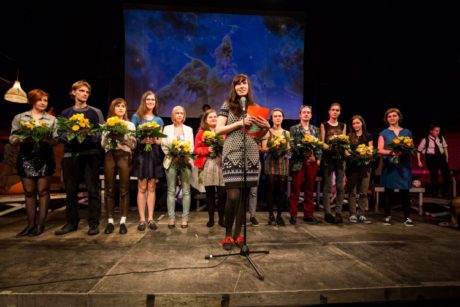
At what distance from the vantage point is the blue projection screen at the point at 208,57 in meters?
8.36

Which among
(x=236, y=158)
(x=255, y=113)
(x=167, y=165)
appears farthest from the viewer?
(x=167, y=165)

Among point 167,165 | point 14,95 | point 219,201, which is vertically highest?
point 14,95

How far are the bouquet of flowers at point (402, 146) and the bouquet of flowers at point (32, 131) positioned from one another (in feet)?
17.3

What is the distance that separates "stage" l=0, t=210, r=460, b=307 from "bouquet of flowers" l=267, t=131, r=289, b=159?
1236mm

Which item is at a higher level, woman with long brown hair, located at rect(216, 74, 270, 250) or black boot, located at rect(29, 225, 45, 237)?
woman with long brown hair, located at rect(216, 74, 270, 250)

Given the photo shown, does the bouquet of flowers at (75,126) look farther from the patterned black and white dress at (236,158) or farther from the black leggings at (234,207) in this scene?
the black leggings at (234,207)

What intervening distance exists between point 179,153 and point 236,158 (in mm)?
1457

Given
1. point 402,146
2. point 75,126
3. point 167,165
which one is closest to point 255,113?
point 167,165

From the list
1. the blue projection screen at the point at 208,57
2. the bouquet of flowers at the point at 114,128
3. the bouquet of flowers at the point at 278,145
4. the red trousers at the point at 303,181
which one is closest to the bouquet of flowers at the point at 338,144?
the red trousers at the point at 303,181

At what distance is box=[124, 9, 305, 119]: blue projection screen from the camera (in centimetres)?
Answer: 836

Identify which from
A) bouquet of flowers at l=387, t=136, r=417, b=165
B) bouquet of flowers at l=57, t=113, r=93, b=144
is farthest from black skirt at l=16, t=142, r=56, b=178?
bouquet of flowers at l=387, t=136, r=417, b=165

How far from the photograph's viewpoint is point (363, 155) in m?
4.75

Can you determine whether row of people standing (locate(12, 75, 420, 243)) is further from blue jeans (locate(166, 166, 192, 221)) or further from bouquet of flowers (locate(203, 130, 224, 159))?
bouquet of flowers (locate(203, 130, 224, 159))

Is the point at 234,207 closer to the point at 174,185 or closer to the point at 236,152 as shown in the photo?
the point at 236,152
